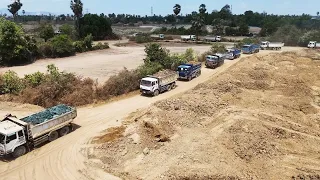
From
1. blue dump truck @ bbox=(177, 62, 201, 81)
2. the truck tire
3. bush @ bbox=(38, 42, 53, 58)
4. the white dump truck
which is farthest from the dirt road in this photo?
bush @ bbox=(38, 42, 53, 58)

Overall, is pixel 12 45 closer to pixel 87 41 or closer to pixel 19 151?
pixel 87 41

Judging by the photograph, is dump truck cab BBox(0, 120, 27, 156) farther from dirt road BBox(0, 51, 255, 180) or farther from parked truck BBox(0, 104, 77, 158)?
dirt road BBox(0, 51, 255, 180)

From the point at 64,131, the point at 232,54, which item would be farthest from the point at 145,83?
the point at 232,54

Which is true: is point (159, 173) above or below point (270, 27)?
below

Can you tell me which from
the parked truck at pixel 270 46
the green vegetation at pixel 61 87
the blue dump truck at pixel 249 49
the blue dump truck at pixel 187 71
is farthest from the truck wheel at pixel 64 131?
the parked truck at pixel 270 46

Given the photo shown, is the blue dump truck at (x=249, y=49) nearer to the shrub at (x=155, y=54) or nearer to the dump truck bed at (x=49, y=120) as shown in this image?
the shrub at (x=155, y=54)

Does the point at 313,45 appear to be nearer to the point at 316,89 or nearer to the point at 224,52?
the point at 224,52

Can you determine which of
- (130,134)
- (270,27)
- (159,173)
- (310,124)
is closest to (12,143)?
(130,134)
